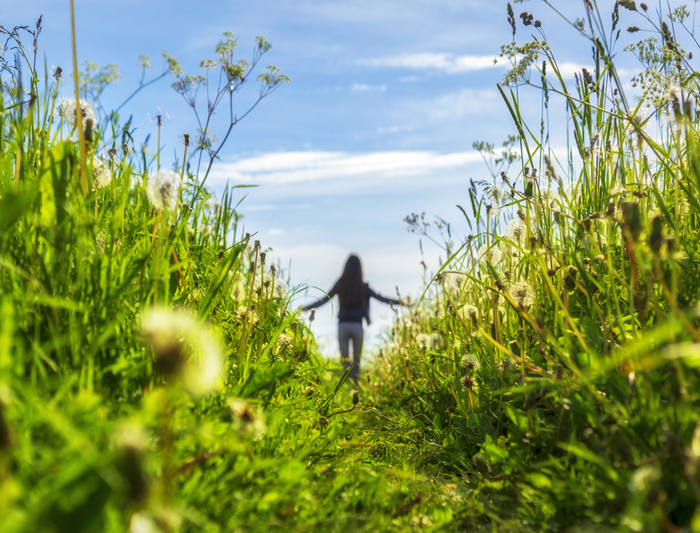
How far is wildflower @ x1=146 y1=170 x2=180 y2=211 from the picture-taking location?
147cm

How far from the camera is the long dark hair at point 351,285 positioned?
7.81m

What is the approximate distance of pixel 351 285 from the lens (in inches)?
309

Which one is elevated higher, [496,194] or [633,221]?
[496,194]

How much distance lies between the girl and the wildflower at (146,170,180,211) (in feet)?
19.9

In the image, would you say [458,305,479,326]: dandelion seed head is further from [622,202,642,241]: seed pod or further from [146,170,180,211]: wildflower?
[146,170,180,211]: wildflower

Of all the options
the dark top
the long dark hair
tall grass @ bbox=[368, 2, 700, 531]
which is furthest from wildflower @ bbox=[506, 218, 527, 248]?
the long dark hair

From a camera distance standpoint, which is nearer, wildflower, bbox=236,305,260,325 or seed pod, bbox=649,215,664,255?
seed pod, bbox=649,215,664,255

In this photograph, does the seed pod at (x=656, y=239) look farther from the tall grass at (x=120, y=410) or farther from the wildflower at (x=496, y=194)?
the wildflower at (x=496, y=194)

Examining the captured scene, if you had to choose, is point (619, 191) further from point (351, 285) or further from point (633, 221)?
point (351, 285)

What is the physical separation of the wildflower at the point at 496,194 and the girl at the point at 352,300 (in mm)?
5329

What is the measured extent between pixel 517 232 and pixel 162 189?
149 cm

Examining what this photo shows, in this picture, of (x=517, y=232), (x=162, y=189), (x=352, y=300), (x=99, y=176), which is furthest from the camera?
(x=352, y=300)

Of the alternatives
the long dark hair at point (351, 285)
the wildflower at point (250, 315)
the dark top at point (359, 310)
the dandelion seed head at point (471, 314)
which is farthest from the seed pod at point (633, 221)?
the long dark hair at point (351, 285)

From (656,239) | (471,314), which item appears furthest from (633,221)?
(471,314)
